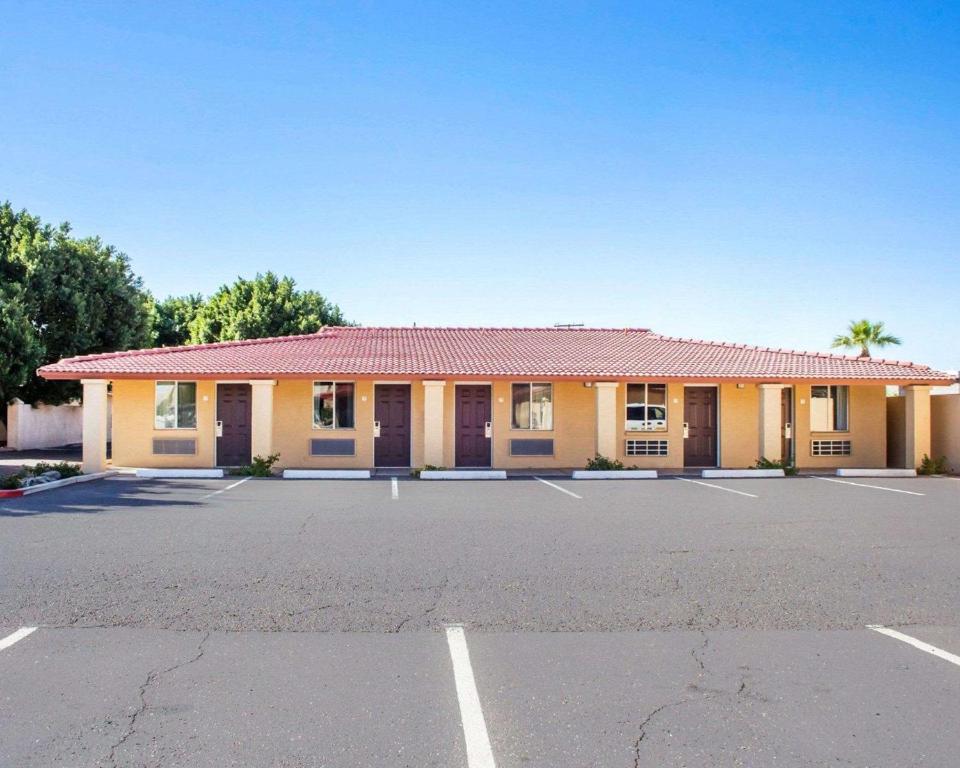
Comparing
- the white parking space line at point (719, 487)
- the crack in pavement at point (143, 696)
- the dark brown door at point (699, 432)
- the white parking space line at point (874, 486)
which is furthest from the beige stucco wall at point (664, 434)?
the crack in pavement at point (143, 696)

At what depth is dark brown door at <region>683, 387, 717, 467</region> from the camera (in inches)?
837

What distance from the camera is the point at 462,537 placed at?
9.96 meters

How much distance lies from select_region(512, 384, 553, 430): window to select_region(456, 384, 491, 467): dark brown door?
825 mm

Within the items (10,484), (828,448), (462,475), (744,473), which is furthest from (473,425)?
(10,484)

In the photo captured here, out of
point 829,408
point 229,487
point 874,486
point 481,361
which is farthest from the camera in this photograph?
point 829,408

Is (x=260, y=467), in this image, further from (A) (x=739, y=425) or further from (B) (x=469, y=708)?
(B) (x=469, y=708)

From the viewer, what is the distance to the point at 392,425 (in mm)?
20484

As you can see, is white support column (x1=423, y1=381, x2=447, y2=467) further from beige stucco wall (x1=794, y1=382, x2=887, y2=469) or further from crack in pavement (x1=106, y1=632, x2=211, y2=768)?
crack in pavement (x1=106, y1=632, x2=211, y2=768)

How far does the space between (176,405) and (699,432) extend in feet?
48.0

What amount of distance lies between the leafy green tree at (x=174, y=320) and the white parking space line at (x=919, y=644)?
4269 cm

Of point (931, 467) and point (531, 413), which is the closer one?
point (931, 467)

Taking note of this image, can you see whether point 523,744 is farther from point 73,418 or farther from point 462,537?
point 73,418

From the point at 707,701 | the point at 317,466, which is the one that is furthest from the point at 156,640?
the point at 317,466

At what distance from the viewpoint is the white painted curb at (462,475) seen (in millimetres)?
18297
